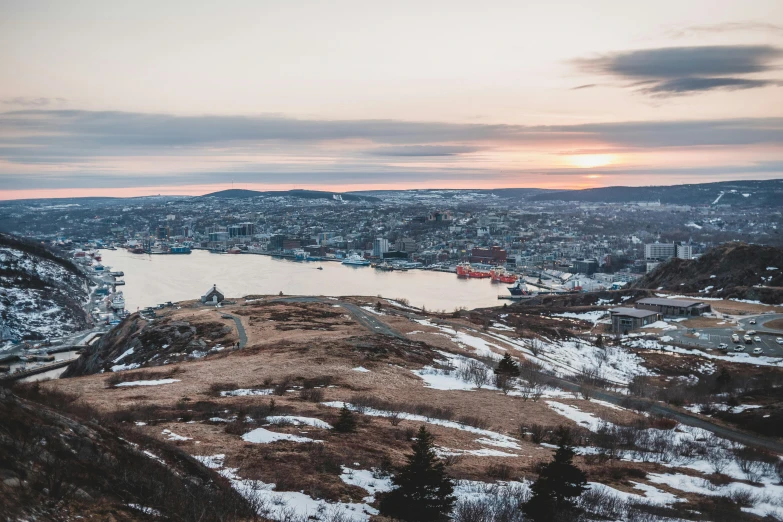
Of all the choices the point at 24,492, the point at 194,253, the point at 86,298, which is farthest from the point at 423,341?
the point at 194,253

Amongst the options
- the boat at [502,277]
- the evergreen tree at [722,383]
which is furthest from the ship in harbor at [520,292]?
the evergreen tree at [722,383]

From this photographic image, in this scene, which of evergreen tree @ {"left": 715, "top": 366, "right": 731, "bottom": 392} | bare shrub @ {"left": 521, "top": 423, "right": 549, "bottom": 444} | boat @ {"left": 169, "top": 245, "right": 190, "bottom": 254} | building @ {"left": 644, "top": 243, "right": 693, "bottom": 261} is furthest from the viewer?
boat @ {"left": 169, "top": 245, "right": 190, "bottom": 254}

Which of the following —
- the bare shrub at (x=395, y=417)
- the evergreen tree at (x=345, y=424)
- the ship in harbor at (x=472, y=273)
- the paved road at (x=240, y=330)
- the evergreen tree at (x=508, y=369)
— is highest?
the evergreen tree at (x=345, y=424)

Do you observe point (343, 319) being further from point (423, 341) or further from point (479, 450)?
point (479, 450)

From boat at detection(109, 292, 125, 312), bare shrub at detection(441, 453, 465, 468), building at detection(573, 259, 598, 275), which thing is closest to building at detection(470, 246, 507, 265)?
building at detection(573, 259, 598, 275)

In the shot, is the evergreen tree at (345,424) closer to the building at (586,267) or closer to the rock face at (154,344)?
the rock face at (154,344)

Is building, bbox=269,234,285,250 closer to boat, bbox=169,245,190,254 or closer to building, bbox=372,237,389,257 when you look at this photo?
boat, bbox=169,245,190,254

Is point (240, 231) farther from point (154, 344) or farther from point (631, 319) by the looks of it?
point (154, 344)
